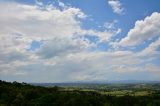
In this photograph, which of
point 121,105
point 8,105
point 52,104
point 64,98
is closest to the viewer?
point 8,105

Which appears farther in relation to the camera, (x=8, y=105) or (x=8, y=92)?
(x=8, y=92)

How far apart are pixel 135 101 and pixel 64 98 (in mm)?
42621

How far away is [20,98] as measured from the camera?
490ft

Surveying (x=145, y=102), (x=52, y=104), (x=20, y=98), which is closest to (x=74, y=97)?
(x=52, y=104)

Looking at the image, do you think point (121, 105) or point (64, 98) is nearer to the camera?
point (64, 98)

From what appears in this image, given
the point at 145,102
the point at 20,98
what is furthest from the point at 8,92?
the point at 145,102

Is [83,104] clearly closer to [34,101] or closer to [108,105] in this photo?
[108,105]

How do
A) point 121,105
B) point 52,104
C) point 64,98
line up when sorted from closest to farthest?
point 52,104
point 64,98
point 121,105

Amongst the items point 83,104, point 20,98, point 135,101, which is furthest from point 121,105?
point 20,98

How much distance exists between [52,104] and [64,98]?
10.9 metres

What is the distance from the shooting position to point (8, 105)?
133625 millimetres

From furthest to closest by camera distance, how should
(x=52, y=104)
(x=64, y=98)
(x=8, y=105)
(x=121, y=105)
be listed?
(x=121, y=105), (x=64, y=98), (x=52, y=104), (x=8, y=105)

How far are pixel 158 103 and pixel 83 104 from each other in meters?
41.0

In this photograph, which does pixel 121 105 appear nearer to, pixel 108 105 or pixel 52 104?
→ pixel 108 105
